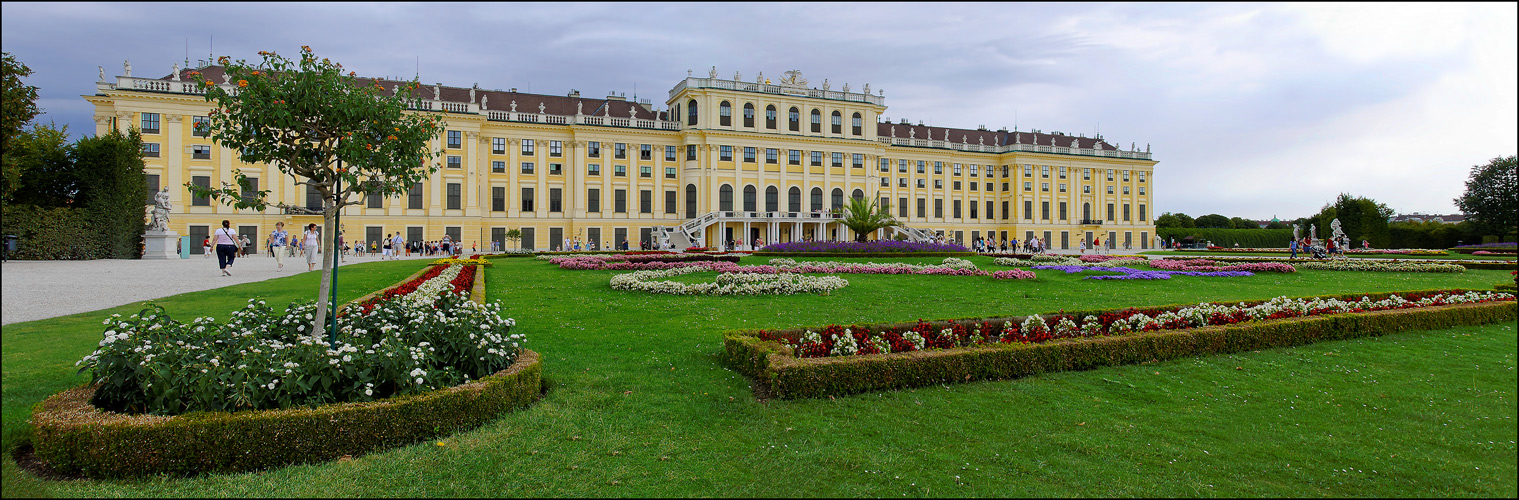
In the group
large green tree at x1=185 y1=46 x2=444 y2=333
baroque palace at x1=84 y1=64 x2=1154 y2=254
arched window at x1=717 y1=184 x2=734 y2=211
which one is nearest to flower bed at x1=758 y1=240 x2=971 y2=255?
baroque palace at x1=84 y1=64 x2=1154 y2=254

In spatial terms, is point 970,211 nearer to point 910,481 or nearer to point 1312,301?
point 1312,301

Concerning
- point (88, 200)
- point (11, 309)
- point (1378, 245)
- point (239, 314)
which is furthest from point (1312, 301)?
point (1378, 245)

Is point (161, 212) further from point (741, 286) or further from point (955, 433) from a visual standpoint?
point (955, 433)

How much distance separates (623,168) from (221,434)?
4951cm

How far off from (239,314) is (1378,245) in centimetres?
6531

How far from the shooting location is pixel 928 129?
69.6 m

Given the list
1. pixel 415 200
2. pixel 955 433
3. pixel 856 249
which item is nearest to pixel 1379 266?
pixel 856 249

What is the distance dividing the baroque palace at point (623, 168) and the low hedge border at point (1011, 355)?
41738 mm

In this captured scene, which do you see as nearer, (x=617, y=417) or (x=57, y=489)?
(x=57, y=489)

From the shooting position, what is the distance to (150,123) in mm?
41875

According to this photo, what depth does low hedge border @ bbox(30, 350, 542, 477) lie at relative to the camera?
14.1ft

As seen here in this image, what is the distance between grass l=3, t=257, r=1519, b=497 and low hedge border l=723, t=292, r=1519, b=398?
189 mm

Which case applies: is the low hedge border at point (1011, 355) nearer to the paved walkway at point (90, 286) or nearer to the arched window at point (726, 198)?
the paved walkway at point (90, 286)

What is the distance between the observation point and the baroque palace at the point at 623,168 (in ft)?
139
